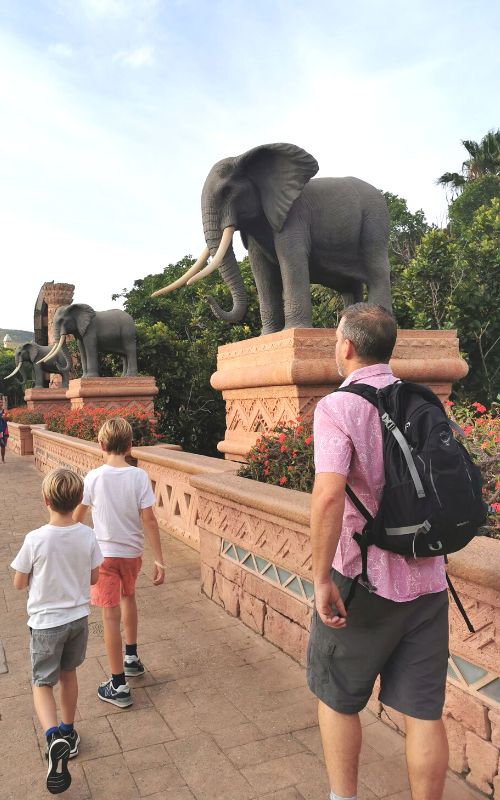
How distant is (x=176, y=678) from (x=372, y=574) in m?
2.08

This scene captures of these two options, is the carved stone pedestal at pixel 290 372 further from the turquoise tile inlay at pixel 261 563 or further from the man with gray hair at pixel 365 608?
the man with gray hair at pixel 365 608

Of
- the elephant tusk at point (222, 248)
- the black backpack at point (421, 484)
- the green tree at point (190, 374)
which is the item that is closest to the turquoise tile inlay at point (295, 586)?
the black backpack at point (421, 484)

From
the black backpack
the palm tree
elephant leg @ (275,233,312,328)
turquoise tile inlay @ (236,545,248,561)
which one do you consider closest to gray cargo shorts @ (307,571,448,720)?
the black backpack

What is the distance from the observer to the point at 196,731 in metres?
3.03

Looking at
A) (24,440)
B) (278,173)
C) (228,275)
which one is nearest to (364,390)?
(278,173)

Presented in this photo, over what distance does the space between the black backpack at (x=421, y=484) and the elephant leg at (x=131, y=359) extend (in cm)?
1405

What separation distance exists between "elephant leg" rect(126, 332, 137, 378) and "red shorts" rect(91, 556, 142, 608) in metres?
12.4

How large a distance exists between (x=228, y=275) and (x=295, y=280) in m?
0.80

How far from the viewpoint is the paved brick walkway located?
2594 millimetres

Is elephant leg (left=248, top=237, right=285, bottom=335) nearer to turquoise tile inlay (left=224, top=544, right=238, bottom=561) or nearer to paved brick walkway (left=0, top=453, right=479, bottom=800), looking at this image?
turquoise tile inlay (left=224, top=544, right=238, bottom=561)

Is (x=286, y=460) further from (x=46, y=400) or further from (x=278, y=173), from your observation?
(x=46, y=400)

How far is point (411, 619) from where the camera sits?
81.4 inches

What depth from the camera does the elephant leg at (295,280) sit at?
6.00 metres

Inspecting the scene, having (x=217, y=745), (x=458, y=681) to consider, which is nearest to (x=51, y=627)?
(x=217, y=745)
